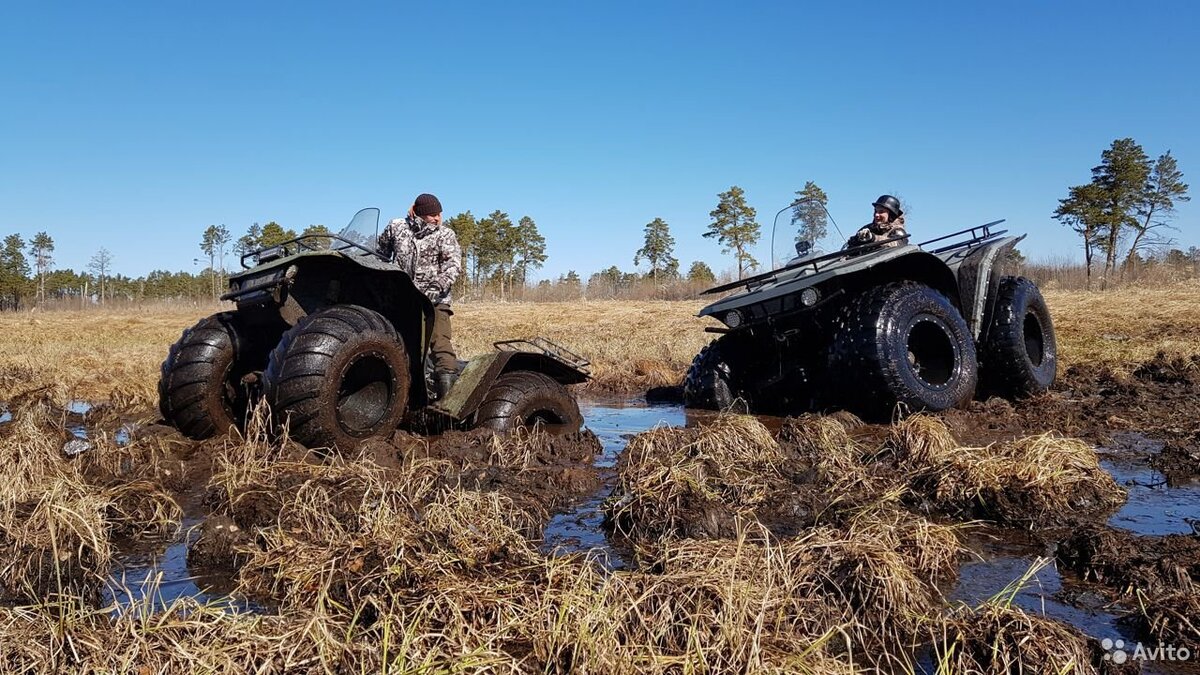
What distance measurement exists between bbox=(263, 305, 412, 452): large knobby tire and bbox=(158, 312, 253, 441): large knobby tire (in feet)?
3.07

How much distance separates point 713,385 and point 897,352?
1925 mm

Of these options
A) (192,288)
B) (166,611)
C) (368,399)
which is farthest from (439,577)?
(192,288)

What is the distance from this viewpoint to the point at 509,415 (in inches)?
246

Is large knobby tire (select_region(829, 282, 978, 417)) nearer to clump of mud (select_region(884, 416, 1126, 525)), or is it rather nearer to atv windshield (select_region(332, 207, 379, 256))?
clump of mud (select_region(884, 416, 1126, 525))

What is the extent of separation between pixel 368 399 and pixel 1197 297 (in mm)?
17628

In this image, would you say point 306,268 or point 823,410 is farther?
point 823,410

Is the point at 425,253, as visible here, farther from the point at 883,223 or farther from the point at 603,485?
the point at 883,223

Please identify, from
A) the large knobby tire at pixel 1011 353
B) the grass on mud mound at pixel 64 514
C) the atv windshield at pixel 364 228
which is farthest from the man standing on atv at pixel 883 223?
the grass on mud mound at pixel 64 514

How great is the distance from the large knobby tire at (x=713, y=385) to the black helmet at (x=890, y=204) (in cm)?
243

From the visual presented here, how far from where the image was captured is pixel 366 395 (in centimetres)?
571

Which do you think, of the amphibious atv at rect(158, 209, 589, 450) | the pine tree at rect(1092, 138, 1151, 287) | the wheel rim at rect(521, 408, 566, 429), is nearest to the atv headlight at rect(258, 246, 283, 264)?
the amphibious atv at rect(158, 209, 589, 450)

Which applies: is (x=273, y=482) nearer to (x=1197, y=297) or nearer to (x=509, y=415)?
(x=509, y=415)

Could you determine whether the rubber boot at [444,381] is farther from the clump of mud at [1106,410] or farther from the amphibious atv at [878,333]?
the clump of mud at [1106,410]

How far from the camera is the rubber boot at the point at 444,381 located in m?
6.31
